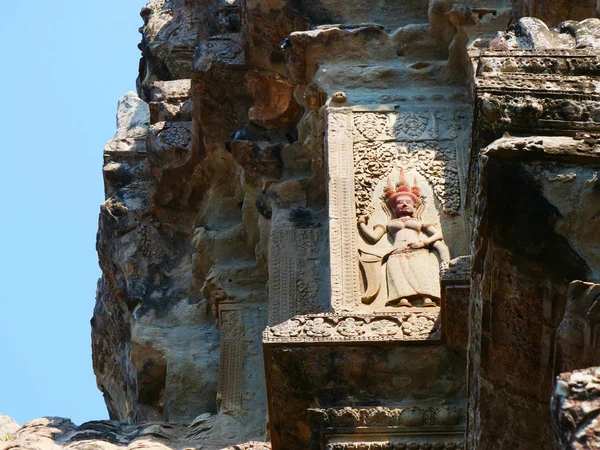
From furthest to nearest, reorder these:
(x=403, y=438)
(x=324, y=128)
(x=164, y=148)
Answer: (x=164, y=148) → (x=324, y=128) → (x=403, y=438)

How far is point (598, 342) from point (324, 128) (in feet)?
24.2

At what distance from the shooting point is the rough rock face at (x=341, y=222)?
23.3 ft

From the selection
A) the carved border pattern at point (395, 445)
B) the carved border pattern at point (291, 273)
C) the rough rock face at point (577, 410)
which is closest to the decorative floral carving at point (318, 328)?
the carved border pattern at point (395, 445)

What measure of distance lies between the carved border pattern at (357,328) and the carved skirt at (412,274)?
708 mm

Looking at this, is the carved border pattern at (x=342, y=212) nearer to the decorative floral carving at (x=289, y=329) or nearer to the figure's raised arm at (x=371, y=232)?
the figure's raised arm at (x=371, y=232)

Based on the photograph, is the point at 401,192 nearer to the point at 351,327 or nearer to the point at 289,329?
the point at 351,327

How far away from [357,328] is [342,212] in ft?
6.62

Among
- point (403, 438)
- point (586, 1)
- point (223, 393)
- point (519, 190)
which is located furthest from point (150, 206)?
point (519, 190)

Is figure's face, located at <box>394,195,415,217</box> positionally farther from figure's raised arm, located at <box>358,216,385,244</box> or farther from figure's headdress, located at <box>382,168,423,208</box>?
figure's raised arm, located at <box>358,216,385,244</box>

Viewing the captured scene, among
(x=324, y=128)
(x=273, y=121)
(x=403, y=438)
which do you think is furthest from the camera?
(x=273, y=121)

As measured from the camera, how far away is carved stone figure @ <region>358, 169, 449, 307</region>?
454 inches

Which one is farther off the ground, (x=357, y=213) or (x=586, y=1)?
(x=586, y=1)

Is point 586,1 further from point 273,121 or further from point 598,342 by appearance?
point 598,342

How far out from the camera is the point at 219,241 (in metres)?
16.0
